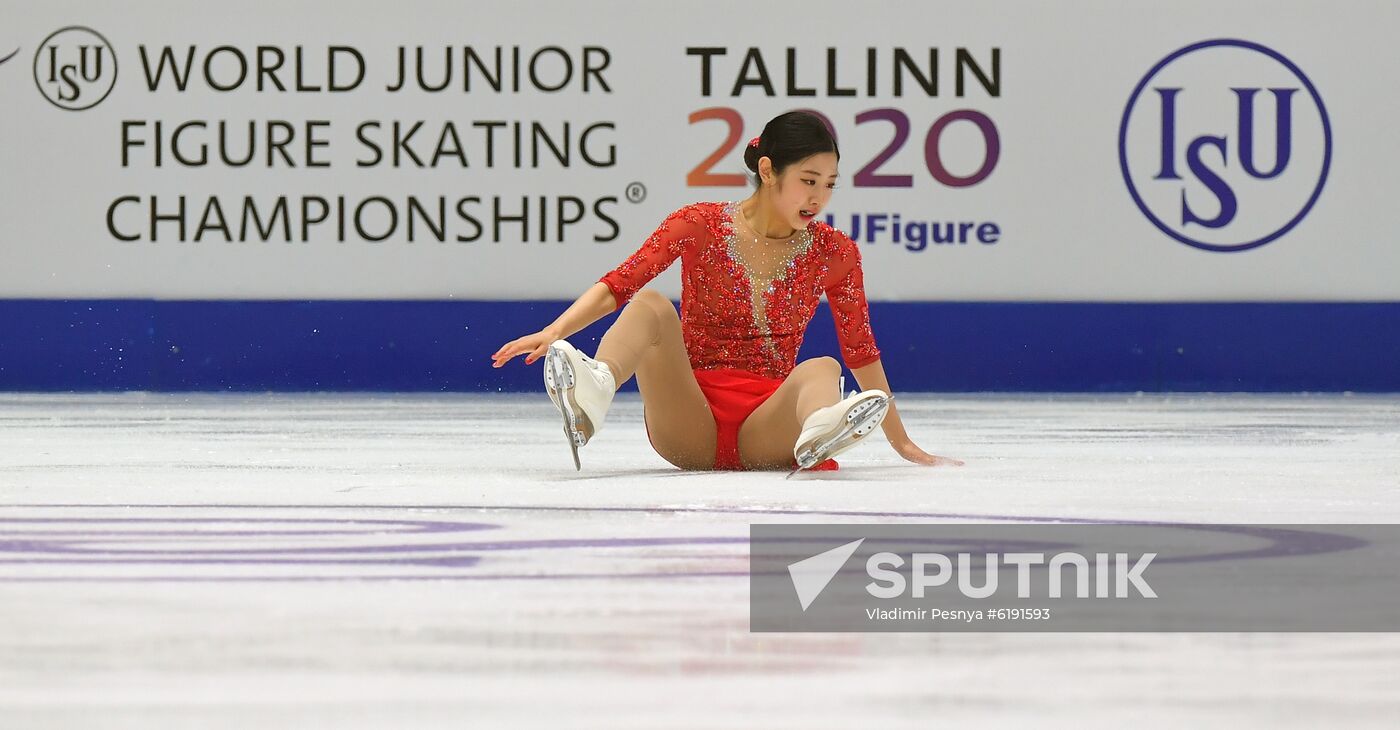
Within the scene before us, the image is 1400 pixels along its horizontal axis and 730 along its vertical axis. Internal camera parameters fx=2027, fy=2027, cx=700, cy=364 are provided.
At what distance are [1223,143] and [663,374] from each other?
4318 millimetres

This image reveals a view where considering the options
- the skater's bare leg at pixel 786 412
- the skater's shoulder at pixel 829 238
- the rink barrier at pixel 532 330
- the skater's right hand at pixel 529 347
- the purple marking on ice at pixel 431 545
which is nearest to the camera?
the purple marking on ice at pixel 431 545

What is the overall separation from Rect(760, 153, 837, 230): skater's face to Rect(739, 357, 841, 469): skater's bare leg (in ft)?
0.77

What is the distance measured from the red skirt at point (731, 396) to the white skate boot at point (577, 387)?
11.7 inches

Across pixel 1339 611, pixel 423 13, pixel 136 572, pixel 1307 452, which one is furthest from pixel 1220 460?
pixel 423 13

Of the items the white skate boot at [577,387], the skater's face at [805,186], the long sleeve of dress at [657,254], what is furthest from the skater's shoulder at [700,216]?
the white skate boot at [577,387]

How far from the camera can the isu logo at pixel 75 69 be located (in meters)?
7.08

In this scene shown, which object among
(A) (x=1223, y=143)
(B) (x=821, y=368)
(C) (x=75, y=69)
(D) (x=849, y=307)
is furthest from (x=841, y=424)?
(C) (x=75, y=69)

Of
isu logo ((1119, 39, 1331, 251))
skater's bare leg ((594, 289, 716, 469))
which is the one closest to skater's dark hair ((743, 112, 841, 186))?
skater's bare leg ((594, 289, 716, 469))

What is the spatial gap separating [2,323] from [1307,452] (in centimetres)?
472

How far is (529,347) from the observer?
292cm

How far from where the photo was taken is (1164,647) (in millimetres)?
1557

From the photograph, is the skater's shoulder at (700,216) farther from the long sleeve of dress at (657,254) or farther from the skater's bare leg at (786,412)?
the skater's bare leg at (786,412)

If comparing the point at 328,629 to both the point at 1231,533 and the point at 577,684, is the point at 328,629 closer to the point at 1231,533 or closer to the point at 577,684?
the point at 577,684

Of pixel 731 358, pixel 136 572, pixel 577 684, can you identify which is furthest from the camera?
pixel 731 358
